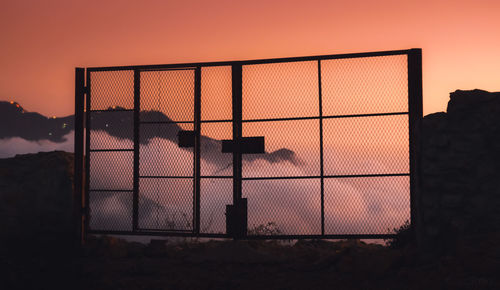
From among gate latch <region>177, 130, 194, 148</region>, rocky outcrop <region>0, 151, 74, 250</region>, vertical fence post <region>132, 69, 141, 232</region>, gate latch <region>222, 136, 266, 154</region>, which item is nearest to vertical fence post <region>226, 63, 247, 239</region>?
gate latch <region>222, 136, 266, 154</region>

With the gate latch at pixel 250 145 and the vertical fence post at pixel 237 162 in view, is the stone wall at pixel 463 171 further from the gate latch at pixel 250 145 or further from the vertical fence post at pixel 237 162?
the vertical fence post at pixel 237 162

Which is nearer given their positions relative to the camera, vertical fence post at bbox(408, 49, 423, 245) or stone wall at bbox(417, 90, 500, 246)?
stone wall at bbox(417, 90, 500, 246)

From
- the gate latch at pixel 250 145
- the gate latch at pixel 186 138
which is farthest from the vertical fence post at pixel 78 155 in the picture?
the gate latch at pixel 250 145

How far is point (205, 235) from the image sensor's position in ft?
32.9

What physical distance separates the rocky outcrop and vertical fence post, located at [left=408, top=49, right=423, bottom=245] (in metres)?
6.24

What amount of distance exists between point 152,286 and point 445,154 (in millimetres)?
4541

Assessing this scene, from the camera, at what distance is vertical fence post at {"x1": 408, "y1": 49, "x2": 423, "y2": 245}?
9.08 metres

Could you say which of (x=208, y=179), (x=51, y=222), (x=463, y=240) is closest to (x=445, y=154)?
(x=463, y=240)

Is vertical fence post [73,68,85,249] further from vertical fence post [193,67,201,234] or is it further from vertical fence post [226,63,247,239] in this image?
vertical fence post [226,63,247,239]

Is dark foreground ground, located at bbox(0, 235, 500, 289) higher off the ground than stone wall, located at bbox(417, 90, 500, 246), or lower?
lower

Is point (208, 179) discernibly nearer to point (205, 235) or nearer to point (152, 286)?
point (205, 235)

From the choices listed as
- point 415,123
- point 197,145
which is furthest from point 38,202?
point 415,123

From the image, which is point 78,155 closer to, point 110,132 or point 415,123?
point 110,132

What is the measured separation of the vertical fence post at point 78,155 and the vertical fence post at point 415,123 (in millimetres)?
5749
